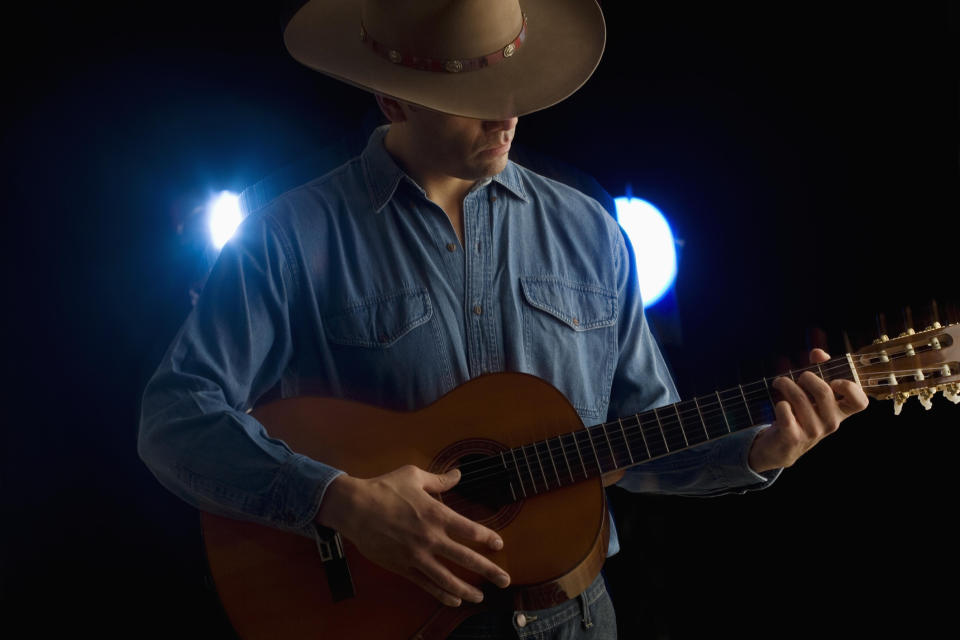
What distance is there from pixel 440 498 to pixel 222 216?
840 millimetres

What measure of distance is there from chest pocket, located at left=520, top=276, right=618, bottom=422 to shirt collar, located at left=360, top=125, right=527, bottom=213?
0.20 meters

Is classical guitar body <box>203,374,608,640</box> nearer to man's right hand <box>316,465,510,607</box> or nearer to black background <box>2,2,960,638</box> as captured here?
man's right hand <box>316,465,510,607</box>


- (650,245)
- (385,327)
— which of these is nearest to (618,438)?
(385,327)

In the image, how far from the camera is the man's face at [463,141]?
4.55ft

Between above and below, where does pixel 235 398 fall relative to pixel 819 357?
above

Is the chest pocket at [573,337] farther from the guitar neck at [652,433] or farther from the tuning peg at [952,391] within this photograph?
the tuning peg at [952,391]

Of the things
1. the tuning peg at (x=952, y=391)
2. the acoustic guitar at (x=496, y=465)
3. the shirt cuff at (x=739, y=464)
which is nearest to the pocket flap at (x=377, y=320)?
the acoustic guitar at (x=496, y=465)

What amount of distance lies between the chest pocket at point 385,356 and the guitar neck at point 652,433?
0.19 meters

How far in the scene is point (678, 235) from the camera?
8.62ft

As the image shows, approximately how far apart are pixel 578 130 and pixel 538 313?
3.59ft

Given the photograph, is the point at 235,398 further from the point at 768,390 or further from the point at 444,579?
the point at 768,390

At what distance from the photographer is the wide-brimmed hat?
51.4 inches

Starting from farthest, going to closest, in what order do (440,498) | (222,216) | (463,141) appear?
(222,216) < (463,141) < (440,498)

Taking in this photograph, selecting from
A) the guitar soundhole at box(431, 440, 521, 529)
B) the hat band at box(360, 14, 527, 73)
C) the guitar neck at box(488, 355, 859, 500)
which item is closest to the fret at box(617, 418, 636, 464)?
the guitar neck at box(488, 355, 859, 500)
